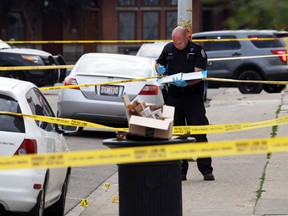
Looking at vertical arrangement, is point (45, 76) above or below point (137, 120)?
below

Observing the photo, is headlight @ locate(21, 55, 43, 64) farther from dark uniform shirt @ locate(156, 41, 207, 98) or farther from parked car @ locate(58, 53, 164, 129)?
dark uniform shirt @ locate(156, 41, 207, 98)

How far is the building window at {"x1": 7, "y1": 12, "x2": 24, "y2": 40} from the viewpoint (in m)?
48.8

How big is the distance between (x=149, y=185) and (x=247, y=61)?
17760 millimetres

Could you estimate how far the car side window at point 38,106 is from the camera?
7.52m

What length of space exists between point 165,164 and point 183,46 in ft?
12.0

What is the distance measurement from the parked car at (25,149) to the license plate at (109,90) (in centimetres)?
628

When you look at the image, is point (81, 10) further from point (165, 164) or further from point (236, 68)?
point (165, 164)

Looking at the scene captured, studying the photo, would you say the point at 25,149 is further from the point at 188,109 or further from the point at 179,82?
the point at 188,109

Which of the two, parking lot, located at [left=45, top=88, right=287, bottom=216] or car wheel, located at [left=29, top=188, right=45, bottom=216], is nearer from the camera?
car wheel, located at [left=29, top=188, right=45, bottom=216]

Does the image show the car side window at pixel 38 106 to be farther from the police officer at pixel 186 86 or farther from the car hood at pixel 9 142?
the police officer at pixel 186 86

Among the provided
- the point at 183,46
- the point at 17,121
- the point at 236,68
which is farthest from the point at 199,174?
the point at 236,68

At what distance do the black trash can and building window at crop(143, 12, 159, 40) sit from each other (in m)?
42.3

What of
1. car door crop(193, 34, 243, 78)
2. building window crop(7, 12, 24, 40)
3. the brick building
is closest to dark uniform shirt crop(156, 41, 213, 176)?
car door crop(193, 34, 243, 78)

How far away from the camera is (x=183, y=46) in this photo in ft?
32.1
